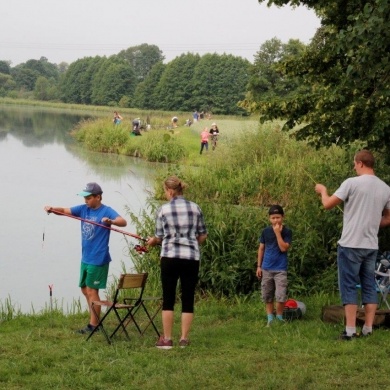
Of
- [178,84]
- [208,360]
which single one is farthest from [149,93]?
[208,360]

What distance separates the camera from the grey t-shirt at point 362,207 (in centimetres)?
707

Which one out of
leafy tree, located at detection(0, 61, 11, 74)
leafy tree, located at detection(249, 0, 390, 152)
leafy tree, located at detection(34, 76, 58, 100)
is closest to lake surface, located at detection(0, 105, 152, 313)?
leafy tree, located at detection(249, 0, 390, 152)

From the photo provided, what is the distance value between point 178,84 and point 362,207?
101 metres

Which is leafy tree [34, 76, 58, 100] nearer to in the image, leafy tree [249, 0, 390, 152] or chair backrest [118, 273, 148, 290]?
leafy tree [249, 0, 390, 152]

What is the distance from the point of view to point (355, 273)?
7.20 m

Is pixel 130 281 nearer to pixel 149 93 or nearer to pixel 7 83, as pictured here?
pixel 149 93

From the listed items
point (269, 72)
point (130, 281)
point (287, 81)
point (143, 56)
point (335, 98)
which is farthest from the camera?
point (143, 56)

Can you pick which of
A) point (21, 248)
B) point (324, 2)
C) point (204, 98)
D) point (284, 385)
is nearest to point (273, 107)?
point (324, 2)

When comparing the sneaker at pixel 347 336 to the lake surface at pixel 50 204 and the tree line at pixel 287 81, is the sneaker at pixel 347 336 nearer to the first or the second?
the tree line at pixel 287 81

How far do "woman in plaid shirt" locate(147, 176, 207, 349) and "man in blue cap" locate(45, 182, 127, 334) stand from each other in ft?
3.05

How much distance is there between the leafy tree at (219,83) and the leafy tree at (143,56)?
50.6 metres

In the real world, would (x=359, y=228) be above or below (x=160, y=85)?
below

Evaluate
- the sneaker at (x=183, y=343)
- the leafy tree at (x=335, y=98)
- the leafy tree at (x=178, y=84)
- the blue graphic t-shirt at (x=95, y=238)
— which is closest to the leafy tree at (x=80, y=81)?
the leafy tree at (x=178, y=84)

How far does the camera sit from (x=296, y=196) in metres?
13.4
